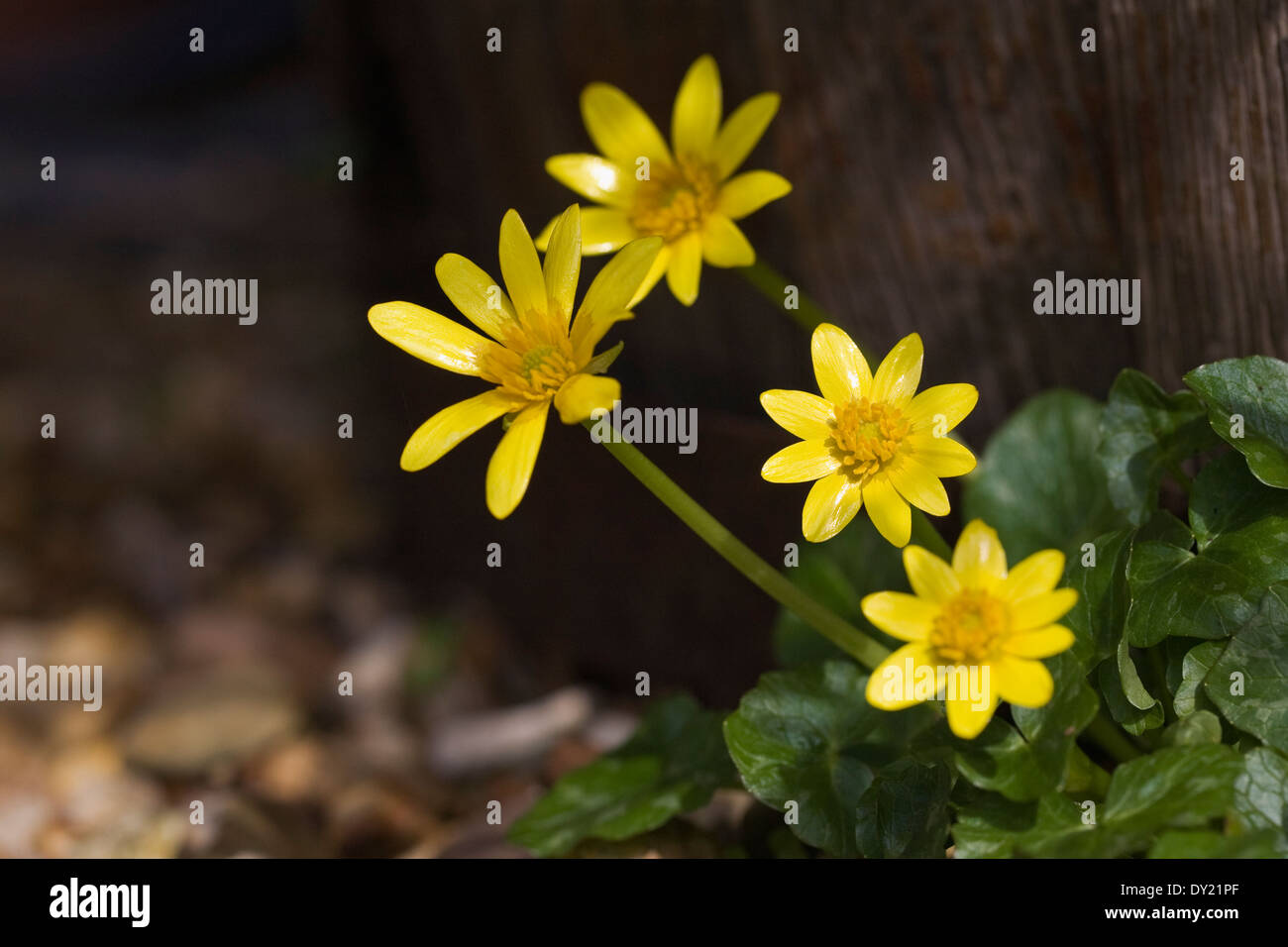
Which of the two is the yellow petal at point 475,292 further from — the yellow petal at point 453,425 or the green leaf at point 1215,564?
the green leaf at point 1215,564

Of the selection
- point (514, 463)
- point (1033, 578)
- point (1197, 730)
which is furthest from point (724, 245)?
point (1197, 730)

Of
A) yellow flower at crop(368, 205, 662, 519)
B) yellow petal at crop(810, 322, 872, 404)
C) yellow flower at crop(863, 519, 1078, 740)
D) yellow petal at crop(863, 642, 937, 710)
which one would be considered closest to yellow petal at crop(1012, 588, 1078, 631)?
yellow flower at crop(863, 519, 1078, 740)

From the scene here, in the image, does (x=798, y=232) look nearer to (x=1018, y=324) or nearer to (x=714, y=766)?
(x=1018, y=324)

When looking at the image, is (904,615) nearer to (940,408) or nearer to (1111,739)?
(940,408)

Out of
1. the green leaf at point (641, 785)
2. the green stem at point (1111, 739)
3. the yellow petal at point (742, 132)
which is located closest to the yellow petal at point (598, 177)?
the yellow petal at point (742, 132)

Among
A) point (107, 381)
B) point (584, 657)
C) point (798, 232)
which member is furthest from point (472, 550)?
point (107, 381)
